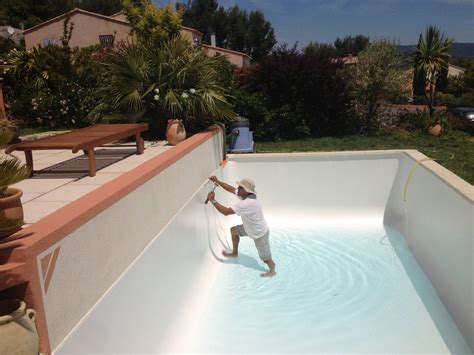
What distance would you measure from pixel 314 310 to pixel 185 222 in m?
2.10

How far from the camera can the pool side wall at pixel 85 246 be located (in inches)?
99.0

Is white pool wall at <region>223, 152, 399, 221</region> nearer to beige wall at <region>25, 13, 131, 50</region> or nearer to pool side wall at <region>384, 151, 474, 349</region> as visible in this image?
pool side wall at <region>384, 151, 474, 349</region>

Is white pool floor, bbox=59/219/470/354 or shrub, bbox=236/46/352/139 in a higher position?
shrub, bbox=236/46/352/139

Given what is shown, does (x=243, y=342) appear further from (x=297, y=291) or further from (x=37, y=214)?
(x=37, y=214)

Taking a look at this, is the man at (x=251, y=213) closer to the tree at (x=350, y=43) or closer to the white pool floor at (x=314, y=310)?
the white pool floor at (x=314, y=310)

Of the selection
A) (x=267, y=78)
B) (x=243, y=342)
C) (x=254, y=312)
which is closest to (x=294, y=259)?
(x=254, y=312)

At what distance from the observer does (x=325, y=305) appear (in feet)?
18.9

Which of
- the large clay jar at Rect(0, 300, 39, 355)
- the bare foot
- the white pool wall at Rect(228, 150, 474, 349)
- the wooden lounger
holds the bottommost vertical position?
the bare foot

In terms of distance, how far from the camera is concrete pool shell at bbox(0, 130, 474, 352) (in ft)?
8.80

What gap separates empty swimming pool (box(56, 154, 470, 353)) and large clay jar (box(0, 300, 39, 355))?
0.52m

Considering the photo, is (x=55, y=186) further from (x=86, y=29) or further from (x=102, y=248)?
(x=86, y=29)

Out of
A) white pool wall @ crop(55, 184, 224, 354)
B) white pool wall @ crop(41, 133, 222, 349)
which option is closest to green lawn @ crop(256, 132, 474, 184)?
white pool wall @ crop(55, 184, 224, 354)

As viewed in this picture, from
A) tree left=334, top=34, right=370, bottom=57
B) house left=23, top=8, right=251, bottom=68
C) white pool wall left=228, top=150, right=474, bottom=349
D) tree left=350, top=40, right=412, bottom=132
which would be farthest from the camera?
tree left=334, top=34, right=370, bottom=57

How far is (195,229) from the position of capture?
21.0 feet
